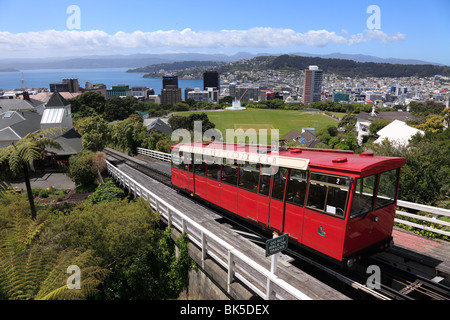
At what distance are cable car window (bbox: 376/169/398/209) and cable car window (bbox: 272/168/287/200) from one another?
2.74 m

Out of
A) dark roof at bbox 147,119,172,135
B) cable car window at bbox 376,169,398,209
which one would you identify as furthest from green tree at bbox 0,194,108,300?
dark roof at bbox 147,119,172,135

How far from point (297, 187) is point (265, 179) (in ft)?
4.72

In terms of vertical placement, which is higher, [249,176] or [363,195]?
[363,195]

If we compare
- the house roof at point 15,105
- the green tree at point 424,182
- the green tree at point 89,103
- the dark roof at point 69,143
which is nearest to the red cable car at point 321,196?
the green tree at point 424,182

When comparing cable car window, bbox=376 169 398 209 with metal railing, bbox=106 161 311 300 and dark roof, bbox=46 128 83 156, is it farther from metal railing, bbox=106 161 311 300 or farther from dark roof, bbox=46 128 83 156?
dark roof, bbox=46 128 83 156

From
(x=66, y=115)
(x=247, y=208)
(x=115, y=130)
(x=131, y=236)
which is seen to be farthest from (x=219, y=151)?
(x=66, y=115)

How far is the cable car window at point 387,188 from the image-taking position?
8.27 meters

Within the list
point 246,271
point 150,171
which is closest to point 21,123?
point 150,171

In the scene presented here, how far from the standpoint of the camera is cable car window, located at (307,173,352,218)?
24.9 ft

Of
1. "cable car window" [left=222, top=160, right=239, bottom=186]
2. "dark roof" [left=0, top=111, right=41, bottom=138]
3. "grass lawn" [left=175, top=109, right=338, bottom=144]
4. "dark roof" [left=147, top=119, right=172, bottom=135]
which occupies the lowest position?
"grass lawn" [left=175, top=109, right=338, bottom=144]

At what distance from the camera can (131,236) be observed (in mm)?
10469

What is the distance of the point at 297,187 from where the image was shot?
8.77m

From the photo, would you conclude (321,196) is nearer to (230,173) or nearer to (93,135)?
(230,173)
